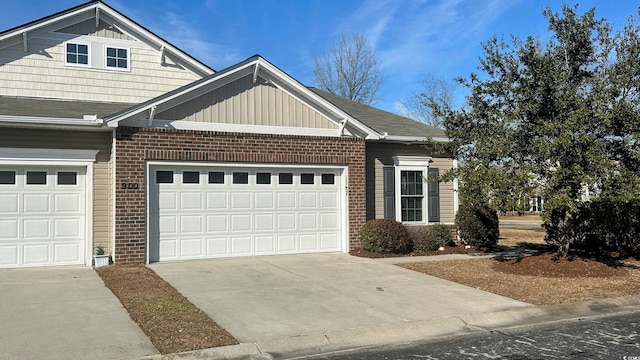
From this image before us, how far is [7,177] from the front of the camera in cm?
1137

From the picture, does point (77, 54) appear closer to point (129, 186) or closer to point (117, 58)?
point (117, 58)

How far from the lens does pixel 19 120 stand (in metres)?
10.9

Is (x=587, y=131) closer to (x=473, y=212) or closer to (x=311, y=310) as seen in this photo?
Answer: (x=473, y=212)

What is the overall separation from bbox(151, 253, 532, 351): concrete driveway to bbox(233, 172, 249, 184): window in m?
1.96

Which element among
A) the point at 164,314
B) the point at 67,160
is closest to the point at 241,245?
the point at 67,160

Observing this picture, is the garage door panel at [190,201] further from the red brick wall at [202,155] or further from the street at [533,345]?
the street at [533,345]

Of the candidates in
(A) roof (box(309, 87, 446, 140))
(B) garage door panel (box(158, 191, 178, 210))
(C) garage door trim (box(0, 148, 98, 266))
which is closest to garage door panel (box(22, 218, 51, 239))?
(C) garage door trim (box(0, 148, 98, 266))

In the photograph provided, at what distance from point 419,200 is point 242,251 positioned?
17.8 ft

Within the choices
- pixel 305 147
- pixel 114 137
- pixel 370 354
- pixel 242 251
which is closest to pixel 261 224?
pixel 242 251

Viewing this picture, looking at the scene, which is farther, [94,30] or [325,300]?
[94,30]

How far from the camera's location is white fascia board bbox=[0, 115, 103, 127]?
428 inches

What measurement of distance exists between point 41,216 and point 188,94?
413 cm

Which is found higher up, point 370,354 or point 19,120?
point 19,120

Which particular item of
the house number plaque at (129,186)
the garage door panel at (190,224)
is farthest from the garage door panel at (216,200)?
the house number plaque at (129,186)
